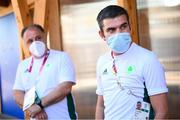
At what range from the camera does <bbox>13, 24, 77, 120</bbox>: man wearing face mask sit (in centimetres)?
266

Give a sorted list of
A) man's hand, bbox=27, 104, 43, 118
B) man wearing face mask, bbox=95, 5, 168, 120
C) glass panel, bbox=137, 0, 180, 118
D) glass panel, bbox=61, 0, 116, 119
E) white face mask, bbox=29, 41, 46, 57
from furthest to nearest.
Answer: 1. glass panel, bbox=61, 0, 116, 119
2. glass panel, bbox=137, 0, 180, 118
3. white face mask, bbox=29, 41, 46, 57
4. man's hand, bbox=27, 104, 43, 118
5. man wearing face mask, bbox=95, 5, 168, 120

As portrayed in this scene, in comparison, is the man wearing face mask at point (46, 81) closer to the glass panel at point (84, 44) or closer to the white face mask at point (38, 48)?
the white face mask at point (38, 48)

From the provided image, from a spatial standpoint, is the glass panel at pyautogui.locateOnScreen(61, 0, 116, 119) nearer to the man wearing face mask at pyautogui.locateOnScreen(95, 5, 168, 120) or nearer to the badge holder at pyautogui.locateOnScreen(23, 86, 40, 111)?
the badge holder at pyautogui.locateOnScreen(23, 86, 40, 111)

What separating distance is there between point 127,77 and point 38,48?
1.12 meters

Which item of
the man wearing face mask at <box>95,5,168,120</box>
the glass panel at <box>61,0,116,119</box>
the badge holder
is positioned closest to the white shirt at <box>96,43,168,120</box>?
the man wearing face mask at <box>95,5,168,120</box>

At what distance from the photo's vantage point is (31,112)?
2.69 m

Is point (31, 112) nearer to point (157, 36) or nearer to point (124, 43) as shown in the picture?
point (124, 43)

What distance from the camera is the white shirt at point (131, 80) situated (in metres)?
1.80

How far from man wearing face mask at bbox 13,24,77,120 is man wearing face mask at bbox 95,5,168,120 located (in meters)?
0.73

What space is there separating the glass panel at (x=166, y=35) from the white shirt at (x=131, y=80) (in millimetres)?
1210

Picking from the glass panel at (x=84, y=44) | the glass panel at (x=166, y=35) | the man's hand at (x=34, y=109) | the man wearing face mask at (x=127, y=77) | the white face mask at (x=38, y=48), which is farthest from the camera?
the glass panel at (x=84, y=44)

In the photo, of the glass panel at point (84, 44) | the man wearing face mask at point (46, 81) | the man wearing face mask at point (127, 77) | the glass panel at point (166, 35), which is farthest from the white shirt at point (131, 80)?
the glass panel at point (84, 44)

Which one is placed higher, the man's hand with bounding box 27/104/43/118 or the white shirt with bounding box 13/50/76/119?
the white shirt with bounding box 13/50/76/119

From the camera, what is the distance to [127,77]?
6.11ft
